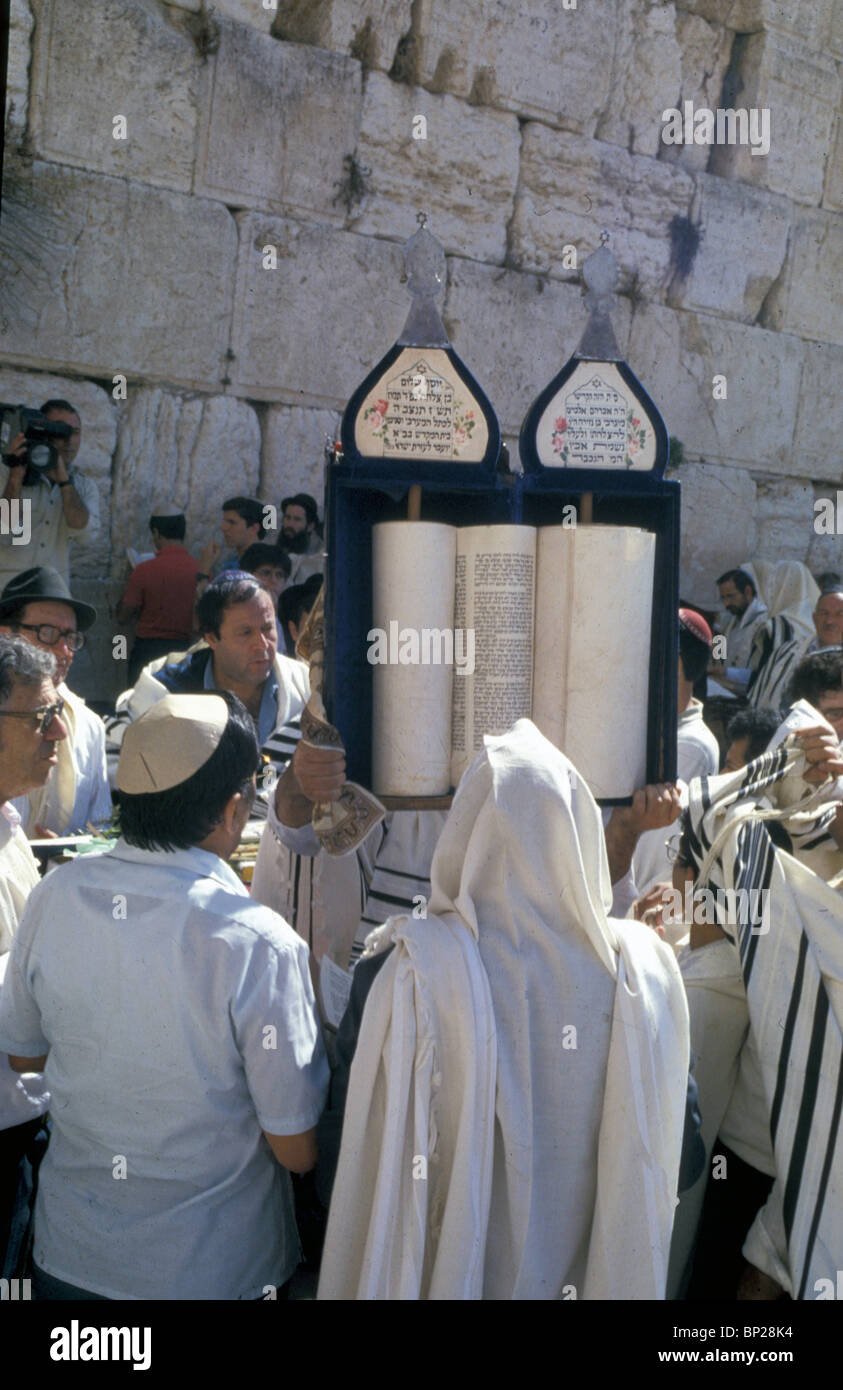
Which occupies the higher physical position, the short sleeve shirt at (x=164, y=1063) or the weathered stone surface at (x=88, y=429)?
the weathered stone surface at (x=88, y=429)

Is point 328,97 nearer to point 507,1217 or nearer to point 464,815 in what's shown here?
point 464,815

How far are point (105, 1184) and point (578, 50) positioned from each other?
7.29 m

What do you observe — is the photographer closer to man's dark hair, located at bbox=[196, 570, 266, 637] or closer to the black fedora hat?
the black fedora hat

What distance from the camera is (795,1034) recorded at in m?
1.95

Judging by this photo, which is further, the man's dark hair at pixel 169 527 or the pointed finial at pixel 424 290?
the man's dark hair at pixel 169 527

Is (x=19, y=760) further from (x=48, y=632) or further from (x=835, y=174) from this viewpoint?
(x=835, y=174)

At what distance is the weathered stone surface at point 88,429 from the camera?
594 centimetres

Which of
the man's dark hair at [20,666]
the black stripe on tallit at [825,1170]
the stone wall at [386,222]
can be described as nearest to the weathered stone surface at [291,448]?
the stone wall at [386,222]

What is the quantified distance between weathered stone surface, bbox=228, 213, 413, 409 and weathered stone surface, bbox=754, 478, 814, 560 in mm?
3140

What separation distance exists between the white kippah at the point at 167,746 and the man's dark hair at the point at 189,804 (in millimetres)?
12

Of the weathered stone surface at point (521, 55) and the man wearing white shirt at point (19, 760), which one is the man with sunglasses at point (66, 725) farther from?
the weathered stone surface at point (521, 55)

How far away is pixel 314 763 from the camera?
2.11 m

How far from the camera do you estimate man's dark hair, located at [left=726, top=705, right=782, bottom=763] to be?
3.73 metres
